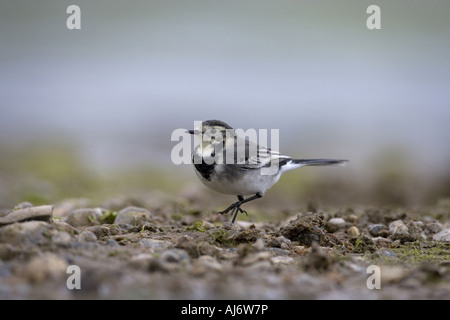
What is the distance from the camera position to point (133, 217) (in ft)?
22.7

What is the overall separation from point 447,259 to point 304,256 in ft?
4.42

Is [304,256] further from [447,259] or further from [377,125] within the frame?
[377,125]

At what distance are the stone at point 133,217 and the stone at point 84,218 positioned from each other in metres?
0.32

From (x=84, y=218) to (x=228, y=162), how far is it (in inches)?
72.5

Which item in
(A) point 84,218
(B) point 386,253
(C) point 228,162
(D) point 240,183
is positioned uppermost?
(C) point 228,162

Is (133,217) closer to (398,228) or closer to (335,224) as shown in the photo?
(335,224)

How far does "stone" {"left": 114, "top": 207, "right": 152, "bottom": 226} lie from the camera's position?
271 inches

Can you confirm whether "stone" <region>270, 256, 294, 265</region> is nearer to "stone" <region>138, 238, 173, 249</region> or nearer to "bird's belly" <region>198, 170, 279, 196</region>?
"stone" <region>138, 238, 173, 249</region>

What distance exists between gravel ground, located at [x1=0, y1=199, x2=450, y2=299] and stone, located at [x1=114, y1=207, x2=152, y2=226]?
118 mm

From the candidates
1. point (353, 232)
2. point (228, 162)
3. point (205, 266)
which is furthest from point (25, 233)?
point (353, 232)

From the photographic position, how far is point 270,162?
7801 mm

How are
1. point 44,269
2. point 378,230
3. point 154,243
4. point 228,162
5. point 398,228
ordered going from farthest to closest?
point 228,162 → point 378,230 → point 398,228 → point 154,243 → point 44,269

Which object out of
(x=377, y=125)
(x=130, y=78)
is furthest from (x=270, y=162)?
(x=130, y=78)
